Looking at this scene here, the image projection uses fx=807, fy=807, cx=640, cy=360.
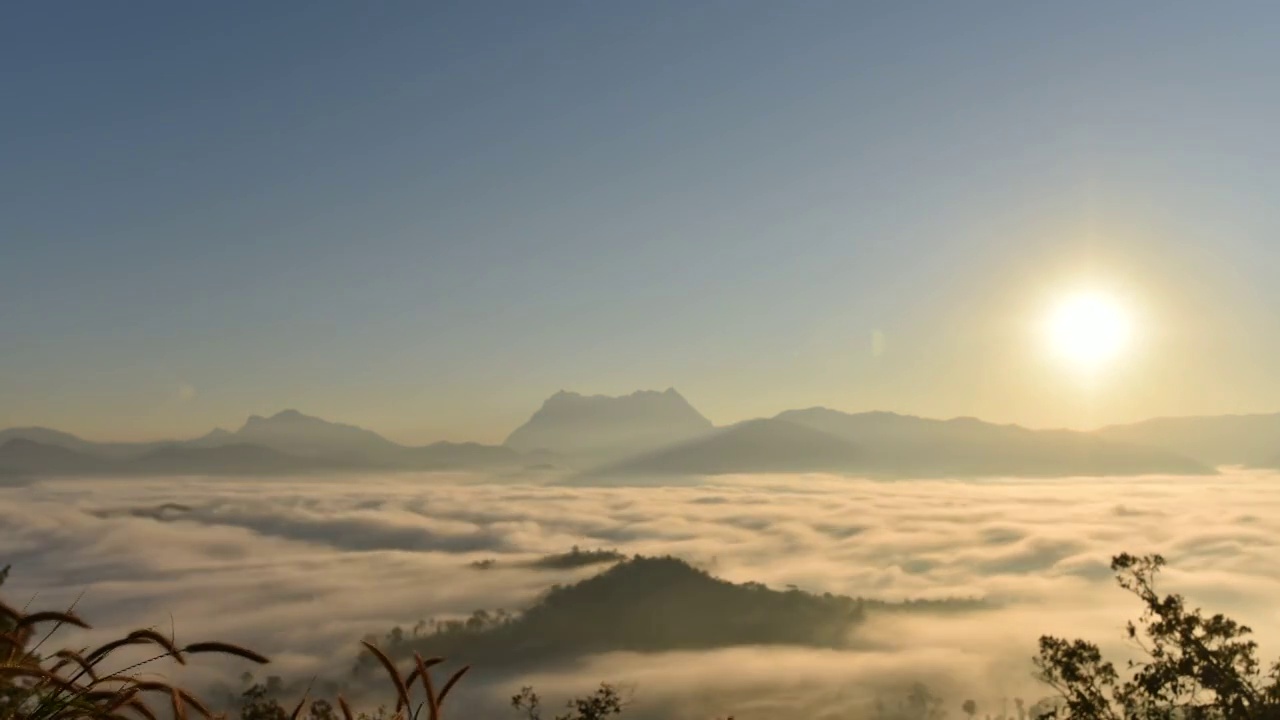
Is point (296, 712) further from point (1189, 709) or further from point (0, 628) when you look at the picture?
point (1189, 709)

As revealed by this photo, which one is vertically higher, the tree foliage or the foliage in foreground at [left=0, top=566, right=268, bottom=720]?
the foliage in foreground at [left=0, top=566, right=268, bottom=720]

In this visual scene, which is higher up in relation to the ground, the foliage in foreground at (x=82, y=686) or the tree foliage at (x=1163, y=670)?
the foliage in foreground at (x=82, y=686)

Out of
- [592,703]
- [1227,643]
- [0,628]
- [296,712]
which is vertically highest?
[0,628]

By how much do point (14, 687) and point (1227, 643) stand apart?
22.1 meters

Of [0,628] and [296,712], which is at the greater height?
[0,628]

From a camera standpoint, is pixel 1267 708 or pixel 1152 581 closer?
pixel 1267 708

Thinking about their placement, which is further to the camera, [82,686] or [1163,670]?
[1163,670]

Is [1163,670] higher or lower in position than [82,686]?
lower

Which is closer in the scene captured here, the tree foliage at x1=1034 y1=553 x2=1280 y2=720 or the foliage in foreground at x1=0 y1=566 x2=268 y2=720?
the foliage in foreground at x1=0 y1=566 x2=268 y2=720

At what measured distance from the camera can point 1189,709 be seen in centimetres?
1780

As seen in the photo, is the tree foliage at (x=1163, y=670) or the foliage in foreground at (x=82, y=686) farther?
the tree foliage at (x=1163, y=670)

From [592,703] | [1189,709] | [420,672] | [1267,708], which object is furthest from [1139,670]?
[420,672]

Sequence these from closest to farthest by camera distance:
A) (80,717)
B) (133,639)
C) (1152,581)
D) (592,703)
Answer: (133,639) → (80,717) → (1152,581) → (592,703)

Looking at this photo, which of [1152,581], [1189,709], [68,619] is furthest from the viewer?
[1152,581]
